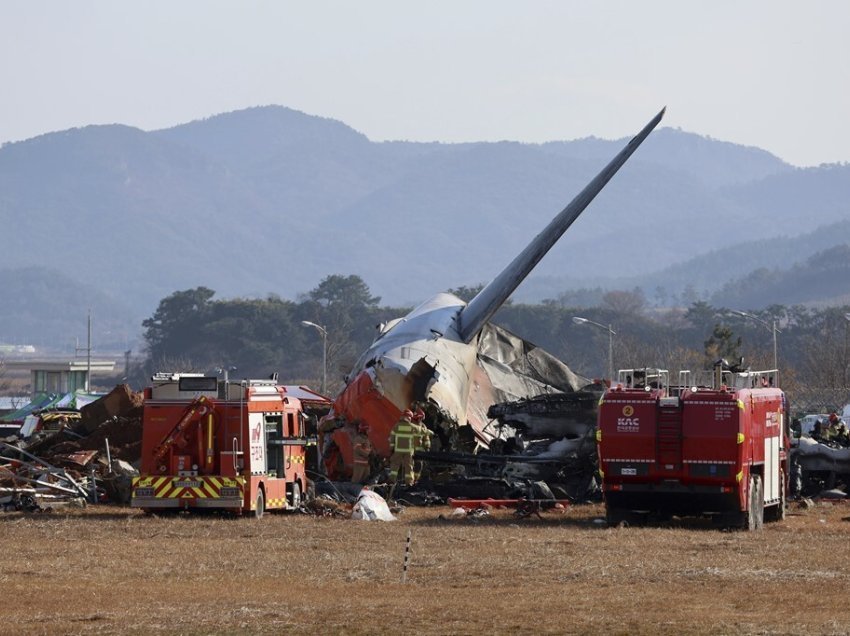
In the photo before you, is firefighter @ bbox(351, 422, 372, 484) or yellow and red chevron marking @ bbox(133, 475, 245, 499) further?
firefighter @ bbox(351, 422, 372, 484)

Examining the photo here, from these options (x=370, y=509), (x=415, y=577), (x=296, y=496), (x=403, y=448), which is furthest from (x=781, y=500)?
(x=415, y=577)

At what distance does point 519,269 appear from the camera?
50.0m

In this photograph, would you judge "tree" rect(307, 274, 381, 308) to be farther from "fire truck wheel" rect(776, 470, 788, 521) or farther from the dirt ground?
the dirt ground

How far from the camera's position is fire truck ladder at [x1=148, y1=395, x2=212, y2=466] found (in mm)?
33656

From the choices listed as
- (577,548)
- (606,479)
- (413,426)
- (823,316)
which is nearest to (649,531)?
(606,479)

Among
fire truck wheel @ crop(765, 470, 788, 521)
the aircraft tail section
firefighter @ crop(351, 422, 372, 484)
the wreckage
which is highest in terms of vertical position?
the aircraft tail section

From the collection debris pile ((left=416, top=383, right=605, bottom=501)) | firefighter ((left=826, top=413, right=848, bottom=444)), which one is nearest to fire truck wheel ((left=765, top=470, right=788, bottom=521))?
debris pile ((left=416, top=383, right=605, bottom=501))

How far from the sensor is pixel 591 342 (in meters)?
164

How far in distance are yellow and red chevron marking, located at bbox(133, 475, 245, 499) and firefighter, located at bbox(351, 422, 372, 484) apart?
353 inches

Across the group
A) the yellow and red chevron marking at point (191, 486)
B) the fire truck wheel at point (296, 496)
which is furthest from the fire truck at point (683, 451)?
the yellow and red chevron marking at point (191, 486)

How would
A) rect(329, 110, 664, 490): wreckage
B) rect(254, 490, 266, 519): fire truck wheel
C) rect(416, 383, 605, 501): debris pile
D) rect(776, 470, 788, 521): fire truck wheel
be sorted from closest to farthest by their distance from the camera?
rect(254, 490, 266, 519): fire truck wheel → rect(776, 470, 788, 521): fire truck wheel → rect(416, 383, 605, 501): debris pile → rect(329, 110, 664, 490): wreckage

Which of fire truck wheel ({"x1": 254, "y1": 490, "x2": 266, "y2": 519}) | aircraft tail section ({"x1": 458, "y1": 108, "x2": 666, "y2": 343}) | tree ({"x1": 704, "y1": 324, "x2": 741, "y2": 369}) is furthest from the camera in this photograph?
tree ({"x1": 704, "y1": 324, "x2": 741, "y2": 369})

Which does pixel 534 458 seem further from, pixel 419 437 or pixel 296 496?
pixel 296 496

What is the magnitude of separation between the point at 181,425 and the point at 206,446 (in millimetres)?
630
